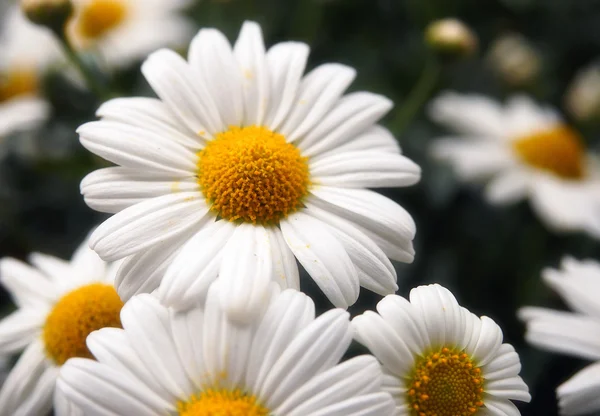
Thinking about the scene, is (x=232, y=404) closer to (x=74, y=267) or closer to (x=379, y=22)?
(x=74, y=267)

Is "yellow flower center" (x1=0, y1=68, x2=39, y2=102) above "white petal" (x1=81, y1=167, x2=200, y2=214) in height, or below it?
below

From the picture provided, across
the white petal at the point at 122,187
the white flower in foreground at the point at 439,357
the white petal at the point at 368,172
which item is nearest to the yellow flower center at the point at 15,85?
the white petal at the point at 122,187

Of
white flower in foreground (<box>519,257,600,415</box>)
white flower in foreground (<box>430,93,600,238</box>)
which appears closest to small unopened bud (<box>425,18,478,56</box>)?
white flower in foreground (<box>430,93,600,238</box>)

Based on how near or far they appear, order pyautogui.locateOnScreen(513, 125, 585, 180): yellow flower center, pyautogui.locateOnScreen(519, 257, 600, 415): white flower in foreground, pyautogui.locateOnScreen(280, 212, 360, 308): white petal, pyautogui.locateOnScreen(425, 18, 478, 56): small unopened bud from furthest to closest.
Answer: pyautogui.locateOnScreen(513, 125, 585, 180): yellow flower center, pyautogui.locateOnScreen(425, 18, 478, 56): small unopened bud, pyautogui.locateOnScreen(519, 257, 600, 415): white flower in foreground, pyautogui.locateOnScreen(280, 212, 360, 308): white petal

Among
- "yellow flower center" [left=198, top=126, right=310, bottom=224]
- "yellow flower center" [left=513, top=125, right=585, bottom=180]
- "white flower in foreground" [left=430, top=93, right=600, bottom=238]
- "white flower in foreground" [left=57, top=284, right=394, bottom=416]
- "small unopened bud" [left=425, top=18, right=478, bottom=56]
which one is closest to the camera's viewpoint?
"white flower in foreground" [left=57, top=284, right=394, bottom=416]

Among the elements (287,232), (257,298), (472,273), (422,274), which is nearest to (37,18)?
(287,232)

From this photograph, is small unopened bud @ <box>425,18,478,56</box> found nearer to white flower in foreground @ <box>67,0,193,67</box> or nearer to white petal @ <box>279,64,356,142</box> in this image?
white petal @ <box>279,64,356,142</box>

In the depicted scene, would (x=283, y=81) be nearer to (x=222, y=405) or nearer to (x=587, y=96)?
(x=222, y=405)
